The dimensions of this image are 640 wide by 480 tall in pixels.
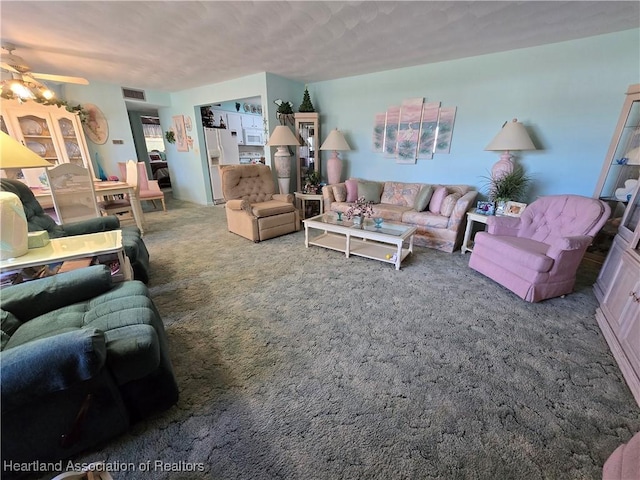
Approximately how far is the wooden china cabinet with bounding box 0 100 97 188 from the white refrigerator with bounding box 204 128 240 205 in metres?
2.12

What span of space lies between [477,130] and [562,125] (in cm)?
87

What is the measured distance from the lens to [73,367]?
38.4 inches

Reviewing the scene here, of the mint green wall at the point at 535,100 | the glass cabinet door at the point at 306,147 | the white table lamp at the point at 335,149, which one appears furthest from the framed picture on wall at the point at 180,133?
the mint green wall at the point at 535,100

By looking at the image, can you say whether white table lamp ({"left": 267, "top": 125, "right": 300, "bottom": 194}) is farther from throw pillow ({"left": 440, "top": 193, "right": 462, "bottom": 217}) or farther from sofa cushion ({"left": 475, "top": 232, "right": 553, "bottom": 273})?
sofa cushion ({"left": 475, "top": 232, "right": 553, "bottom": 273})

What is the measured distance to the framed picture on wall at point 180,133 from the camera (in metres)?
5.84

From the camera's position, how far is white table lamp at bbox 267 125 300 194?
13.4 feet

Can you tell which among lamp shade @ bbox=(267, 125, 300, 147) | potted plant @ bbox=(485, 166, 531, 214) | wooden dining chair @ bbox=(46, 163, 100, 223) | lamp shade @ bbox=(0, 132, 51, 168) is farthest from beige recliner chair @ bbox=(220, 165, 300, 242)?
potted plant @ bbox=(485, 166, 531, 214)

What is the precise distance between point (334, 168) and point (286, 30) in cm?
214

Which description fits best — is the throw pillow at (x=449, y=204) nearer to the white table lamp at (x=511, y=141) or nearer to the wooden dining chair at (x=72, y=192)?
the white table lamp at (x=511, y=141)

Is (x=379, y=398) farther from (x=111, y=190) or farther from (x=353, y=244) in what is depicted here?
(x=111, y=190)

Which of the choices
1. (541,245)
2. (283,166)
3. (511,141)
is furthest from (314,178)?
(541,245)

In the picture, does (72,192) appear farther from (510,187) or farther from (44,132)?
(510,187)

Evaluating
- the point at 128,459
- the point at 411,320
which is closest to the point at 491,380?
the point at 411,320

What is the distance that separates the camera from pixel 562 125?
3055 mm
